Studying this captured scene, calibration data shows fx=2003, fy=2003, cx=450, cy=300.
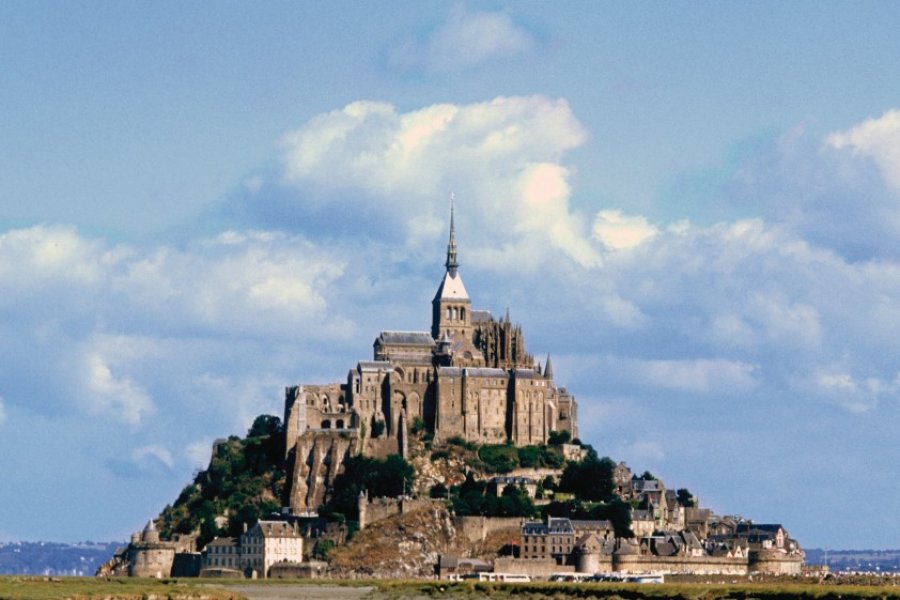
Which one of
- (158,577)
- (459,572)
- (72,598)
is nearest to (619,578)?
(459,572)

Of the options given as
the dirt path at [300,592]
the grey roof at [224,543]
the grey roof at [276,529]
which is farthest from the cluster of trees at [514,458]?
the dirt path at [300,592]

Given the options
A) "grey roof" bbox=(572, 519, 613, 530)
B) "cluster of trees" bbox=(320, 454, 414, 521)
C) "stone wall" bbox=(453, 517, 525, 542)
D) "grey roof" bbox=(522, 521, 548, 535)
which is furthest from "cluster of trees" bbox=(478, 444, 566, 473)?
"grey roof" bbox=(522, 521, 548, 535)

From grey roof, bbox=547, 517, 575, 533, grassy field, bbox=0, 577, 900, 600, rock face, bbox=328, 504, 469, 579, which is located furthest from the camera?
grey roof, bbox=547, 517, 575, 533

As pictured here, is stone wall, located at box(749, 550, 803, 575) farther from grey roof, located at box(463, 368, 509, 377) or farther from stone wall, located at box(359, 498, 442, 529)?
grey roof, located at box(463, 368, 509, 377)

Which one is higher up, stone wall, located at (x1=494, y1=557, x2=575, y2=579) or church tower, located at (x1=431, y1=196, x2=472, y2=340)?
church tower, located at (x1=431, y1=196, x2=472, y2=340)

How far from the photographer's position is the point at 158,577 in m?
131

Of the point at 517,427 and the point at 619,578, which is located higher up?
the point at 517,427

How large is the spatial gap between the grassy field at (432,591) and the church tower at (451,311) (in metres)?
35.4

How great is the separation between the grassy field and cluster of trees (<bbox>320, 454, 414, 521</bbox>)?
14575 mm

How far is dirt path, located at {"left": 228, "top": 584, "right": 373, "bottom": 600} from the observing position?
108 metres

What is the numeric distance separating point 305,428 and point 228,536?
1120 cm

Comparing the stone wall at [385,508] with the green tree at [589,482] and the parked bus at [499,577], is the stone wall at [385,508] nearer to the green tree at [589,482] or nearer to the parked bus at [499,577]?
the parked bus at [499,577]

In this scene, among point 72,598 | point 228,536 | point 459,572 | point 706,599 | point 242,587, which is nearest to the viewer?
point 72,598

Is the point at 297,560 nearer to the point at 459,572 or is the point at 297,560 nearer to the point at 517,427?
the point at 459,572
